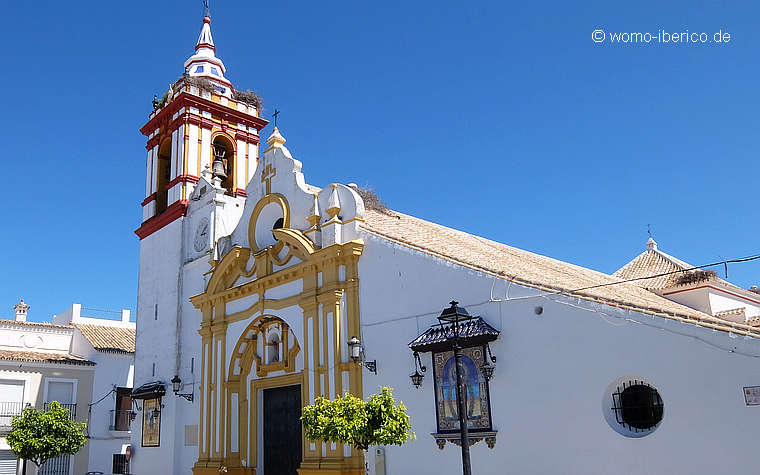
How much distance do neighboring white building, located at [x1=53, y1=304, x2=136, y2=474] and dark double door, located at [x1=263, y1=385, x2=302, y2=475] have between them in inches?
428

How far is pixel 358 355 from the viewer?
13578mm

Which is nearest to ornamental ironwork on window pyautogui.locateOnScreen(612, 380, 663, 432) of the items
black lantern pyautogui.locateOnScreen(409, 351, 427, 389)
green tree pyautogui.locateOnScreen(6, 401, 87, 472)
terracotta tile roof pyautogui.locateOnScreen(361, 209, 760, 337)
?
terracotta tile roof pyautogui.locateOnScreen(361, 209, 760, 337)

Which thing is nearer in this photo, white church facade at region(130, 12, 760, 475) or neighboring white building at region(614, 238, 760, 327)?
white church facade at region(130, 12, 760, 475)

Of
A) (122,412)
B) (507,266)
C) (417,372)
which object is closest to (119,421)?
(122,412)

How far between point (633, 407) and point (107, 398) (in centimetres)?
2226

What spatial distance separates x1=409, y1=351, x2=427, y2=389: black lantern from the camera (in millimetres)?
12414

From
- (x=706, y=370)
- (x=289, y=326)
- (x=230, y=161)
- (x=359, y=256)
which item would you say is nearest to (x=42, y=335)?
(x=230, y=161)

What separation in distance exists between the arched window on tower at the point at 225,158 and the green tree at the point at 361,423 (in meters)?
12.1

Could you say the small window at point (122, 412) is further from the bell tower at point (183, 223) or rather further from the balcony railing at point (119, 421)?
the bell tower at point (183, 223)

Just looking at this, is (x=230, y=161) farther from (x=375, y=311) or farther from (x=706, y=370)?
(x=706, y=370)

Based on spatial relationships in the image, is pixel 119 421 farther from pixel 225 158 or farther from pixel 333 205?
pixel 333 205

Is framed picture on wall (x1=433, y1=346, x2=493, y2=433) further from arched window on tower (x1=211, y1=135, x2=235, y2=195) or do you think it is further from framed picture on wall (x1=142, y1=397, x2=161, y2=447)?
arched window on tower (x1=211, y1=135, x2=235, y2=195)

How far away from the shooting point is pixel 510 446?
11.0m

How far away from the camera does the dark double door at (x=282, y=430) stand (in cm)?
1529
